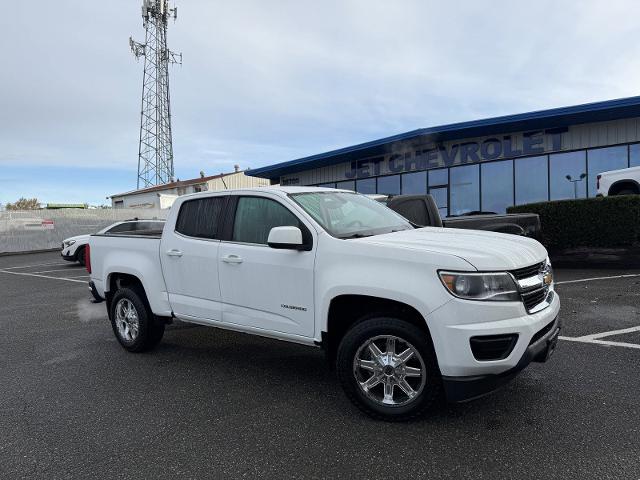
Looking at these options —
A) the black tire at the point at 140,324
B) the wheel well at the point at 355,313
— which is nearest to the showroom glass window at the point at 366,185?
the black tire at the point at 140,324

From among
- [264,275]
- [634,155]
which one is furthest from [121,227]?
[634,155]

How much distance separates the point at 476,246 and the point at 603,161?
15.4 metres

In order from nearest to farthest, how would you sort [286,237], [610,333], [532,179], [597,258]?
1. [286,237]
2. [610,333]
3. [597,258]
4. [532,179]

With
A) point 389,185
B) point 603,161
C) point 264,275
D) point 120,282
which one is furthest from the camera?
point 389,185

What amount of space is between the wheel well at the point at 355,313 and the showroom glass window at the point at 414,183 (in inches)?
653

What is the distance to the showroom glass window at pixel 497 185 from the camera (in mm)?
17406

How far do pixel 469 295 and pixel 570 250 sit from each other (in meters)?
9.68

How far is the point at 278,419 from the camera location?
339 centimetres

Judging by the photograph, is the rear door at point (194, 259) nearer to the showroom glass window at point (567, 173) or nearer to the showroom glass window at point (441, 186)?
the showroom glass window at point (567, 173)

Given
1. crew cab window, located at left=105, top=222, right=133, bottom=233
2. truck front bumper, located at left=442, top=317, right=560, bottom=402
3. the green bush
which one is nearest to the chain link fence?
crew cab window, located at left=105, top=222, right=133, bottom=233

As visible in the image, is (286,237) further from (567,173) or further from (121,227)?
(567,173)

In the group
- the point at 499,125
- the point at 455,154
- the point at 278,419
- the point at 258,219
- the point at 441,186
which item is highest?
the point at 499,125

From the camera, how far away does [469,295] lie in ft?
9.69

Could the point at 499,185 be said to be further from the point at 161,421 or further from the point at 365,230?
the point at 161,421
